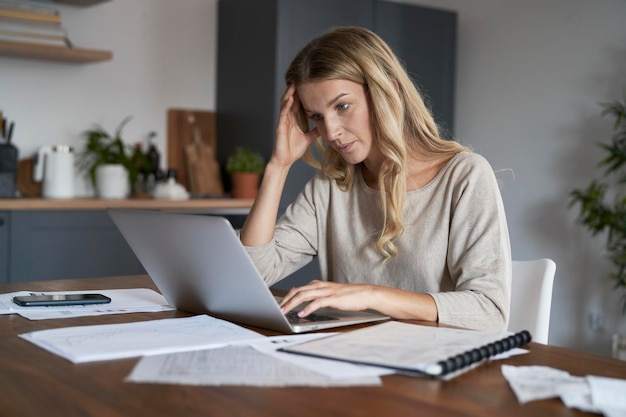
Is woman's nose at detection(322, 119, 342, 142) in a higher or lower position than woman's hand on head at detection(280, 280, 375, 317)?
higher

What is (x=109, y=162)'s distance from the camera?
3980 millimetres

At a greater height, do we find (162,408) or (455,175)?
(455,175)

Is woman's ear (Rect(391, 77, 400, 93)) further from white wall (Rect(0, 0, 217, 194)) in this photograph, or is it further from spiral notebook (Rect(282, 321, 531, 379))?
white wall (Rect(0, 0, 217, 194))

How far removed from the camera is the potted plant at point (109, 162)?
386 cm

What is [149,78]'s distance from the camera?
420 centimetres

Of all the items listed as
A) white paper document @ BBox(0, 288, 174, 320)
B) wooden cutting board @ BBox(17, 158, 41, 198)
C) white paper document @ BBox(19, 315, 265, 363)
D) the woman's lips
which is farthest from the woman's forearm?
wooden cutting board @ BBox(17, 158, 41, 198)

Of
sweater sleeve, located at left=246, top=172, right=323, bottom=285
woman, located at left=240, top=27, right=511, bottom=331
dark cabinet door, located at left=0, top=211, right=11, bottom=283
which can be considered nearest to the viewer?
woman, located at left=240, top=27, right=511, bottom=331

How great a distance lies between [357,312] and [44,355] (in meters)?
0.61

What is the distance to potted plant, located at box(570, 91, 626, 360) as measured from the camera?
11.7ft

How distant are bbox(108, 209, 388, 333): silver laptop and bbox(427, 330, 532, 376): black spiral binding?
0.31 meters

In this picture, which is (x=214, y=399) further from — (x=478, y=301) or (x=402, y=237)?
(x=402, y=237)

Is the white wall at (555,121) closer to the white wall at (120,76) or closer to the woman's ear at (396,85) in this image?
the white wall at (120,76)

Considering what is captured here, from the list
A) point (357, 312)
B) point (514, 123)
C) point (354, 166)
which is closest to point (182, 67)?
point (514, 123)

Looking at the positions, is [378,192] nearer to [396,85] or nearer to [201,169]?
[396,85]
